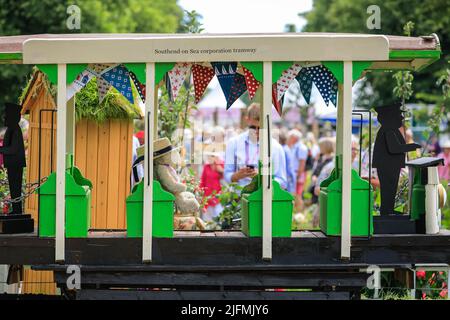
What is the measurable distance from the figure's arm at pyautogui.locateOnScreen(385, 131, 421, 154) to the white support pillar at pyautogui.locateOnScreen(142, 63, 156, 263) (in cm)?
182

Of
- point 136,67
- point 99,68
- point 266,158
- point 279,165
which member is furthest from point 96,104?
point 279,165

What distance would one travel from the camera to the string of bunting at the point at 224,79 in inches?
255

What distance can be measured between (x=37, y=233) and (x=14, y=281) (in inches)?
24.7

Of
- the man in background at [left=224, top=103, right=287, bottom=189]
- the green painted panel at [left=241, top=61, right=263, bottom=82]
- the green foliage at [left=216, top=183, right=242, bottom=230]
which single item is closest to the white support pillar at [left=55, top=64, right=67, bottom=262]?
the green painted panel at [left=241, top=61, right=263, bottom=82]

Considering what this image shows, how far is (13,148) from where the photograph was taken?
22.0ft

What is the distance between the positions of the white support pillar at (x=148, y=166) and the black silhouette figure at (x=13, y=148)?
1.10m

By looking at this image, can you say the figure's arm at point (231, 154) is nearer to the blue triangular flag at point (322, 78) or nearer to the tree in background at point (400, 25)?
the blue triangular flag at point (322, 78)

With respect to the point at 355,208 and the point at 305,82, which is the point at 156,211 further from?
the point at 305,82

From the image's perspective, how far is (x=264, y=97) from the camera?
6250 millimetres

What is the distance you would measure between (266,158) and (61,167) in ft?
4.90

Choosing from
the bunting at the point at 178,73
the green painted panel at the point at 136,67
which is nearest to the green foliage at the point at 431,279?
the bunting at the point at 178,73
